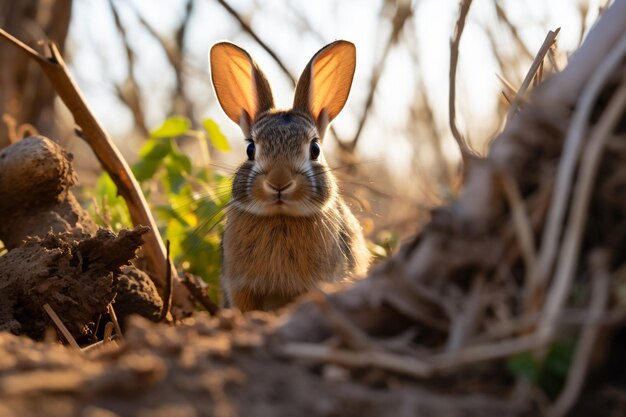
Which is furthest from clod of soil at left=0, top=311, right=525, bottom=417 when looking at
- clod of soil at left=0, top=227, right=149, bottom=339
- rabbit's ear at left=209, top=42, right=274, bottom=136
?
rabbit's ear at left=209, top=42, right=274, bottom=136

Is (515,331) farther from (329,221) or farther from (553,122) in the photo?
(329,221)

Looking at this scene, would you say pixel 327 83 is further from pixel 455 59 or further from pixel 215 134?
pixel 455 59

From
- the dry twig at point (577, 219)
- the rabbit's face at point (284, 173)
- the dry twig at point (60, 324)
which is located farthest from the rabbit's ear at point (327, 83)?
the dry twig at point (577, 219)

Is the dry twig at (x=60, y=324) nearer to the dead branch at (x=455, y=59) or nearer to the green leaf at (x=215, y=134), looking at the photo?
the dead branch at (x=455, y=59)

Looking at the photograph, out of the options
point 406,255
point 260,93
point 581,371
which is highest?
point 260,93

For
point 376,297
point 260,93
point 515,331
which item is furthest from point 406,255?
point 260,93

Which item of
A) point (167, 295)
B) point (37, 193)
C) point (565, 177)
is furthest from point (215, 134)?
point (565, 177)

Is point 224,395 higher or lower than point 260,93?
lower
